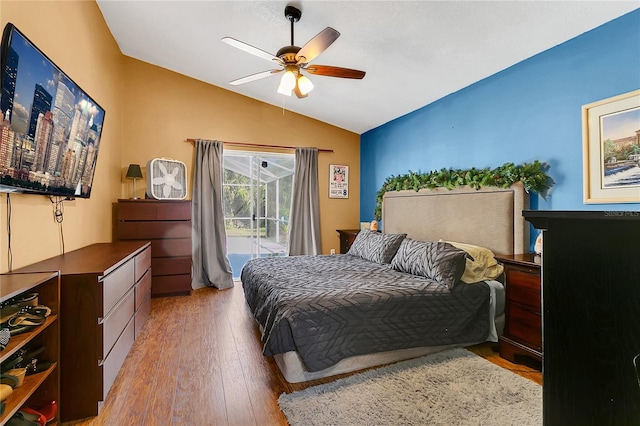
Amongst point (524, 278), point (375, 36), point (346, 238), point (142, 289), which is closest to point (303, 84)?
point (375, 36)

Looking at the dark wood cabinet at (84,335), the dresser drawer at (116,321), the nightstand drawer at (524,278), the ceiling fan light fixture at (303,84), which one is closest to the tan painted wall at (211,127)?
the ceiling fan light fixture at (303,84)

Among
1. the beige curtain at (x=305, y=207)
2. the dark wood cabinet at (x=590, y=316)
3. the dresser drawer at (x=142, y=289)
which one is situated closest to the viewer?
the dark wood cabinet at (x=590, y=316)

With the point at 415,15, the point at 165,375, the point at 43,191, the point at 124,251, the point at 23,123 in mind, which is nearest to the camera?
the point at 23,123

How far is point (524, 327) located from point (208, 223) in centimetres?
399

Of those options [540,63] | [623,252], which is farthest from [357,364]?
[540,63]

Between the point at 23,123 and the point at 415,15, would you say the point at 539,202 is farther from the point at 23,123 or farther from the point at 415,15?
the point at 23,123

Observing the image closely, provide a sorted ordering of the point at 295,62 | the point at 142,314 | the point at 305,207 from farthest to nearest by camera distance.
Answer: the point at 305,207 < the point at 142,314 < the point at 295,62

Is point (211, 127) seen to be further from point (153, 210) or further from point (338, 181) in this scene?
point (338, 181)

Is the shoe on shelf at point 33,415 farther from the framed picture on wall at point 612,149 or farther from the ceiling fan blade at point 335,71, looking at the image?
the framed picture on wall at point 612,149

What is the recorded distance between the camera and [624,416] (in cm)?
59

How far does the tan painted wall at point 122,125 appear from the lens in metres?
2.05

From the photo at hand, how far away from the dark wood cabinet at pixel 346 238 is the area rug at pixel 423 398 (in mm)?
2650

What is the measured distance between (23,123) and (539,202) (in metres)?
3.71

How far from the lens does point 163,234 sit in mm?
4086
